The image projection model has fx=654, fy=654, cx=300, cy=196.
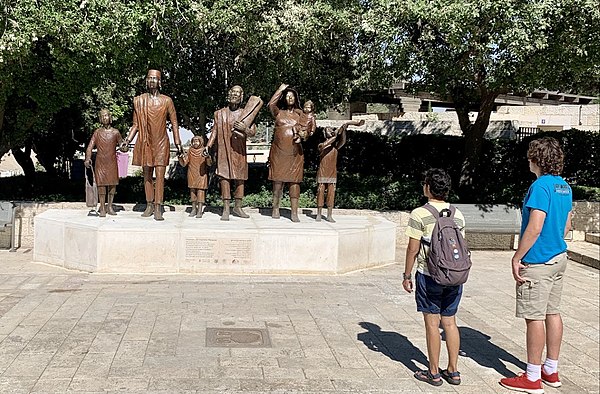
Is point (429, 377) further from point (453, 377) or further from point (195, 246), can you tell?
point (195, 246)

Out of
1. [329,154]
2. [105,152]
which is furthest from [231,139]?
[105,152]

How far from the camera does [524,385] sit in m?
5.02

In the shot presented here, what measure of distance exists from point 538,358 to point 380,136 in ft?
47.2

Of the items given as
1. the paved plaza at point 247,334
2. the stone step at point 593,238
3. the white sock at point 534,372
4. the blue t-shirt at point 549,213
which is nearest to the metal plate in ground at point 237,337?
the paved plaza at point 247,334

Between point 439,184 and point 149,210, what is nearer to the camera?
point 439,184

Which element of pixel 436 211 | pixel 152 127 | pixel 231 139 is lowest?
pixel 436 211

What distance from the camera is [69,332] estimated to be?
6109 mm

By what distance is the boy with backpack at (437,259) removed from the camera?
4.67 metres

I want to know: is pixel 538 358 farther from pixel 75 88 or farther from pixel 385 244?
pixel 75 88

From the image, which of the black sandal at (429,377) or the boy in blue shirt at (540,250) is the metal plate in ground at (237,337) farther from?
the boy in blue shirt at (540,250)

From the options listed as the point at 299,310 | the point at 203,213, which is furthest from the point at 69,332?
the point at 203,213

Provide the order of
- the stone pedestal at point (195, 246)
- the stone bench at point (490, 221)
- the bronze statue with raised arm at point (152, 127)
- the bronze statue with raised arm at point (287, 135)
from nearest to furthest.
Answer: the stone pedestal at point (195, 246) → the bronze statue with raised arm at point (152, 127) → the bronze statue with raised arm at point (287, 135) → the stone bench at point (490, 221)

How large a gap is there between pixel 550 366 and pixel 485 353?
0.82 metres

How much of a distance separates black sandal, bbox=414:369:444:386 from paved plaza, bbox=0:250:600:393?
0.05 metres
